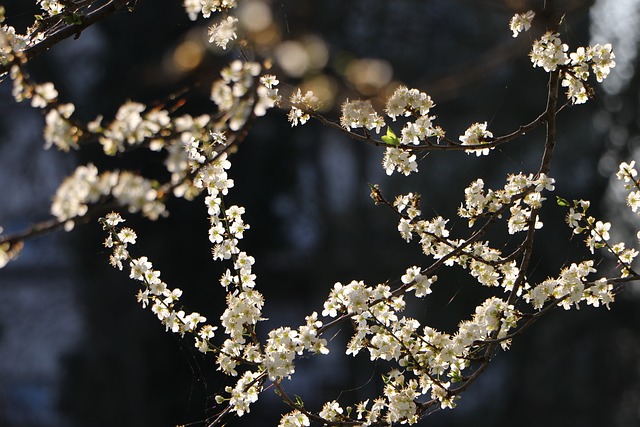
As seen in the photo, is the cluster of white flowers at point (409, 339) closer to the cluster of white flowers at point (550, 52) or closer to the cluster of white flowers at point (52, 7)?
the cluster of white flowers at point (550, 52)

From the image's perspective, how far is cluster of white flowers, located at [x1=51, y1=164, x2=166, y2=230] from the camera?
52.2 inches

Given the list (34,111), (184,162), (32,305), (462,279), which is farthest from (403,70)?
(184,162)

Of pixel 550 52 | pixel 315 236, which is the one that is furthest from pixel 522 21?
pixel 315 236

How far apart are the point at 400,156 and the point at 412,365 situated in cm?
60

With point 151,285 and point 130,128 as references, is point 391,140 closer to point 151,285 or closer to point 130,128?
point 151,285

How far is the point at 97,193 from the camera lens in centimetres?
135

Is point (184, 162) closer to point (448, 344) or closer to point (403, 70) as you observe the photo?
point (448, 344)

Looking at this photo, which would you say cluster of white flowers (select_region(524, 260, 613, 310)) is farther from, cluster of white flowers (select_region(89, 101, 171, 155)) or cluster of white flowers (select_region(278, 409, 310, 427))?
cluster of white flowers (select_region(89, 101, 171, 155))

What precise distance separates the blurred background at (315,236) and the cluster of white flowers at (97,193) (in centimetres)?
725

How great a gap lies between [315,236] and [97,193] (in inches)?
353

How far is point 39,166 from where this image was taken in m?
9.88

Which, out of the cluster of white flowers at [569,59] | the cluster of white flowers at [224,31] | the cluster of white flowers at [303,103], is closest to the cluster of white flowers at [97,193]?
the cluster of white flowers at [224,31]

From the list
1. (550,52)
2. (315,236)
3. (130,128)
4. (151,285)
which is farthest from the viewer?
(315,236)

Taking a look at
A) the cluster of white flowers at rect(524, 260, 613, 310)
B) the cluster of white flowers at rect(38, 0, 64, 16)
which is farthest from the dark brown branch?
the cluster of white flowers at rect(524, 260, 613, 310)
